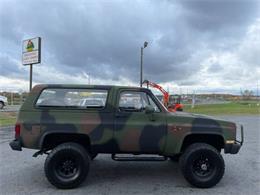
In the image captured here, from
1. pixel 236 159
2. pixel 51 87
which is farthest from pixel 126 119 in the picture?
pixel 236 159

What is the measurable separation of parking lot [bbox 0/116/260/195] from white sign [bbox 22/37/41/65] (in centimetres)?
1054

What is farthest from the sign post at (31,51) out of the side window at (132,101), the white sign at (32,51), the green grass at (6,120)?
the side window at (132,101)

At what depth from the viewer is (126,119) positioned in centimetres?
533

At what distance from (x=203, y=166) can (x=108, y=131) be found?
73.0 inches

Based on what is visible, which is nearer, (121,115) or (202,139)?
(121,115)

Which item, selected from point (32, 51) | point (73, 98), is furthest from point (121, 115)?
point (32, 51)

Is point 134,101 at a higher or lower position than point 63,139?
higher

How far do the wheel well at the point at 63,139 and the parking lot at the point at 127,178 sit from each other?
683mm

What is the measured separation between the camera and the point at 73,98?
5500mm

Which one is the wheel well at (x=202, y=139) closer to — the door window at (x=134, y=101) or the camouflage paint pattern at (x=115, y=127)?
the camouflage paint pattern at (x=115, y=127)

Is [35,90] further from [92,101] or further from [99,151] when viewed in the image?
[99,151]

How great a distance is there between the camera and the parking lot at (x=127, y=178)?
16.4ft

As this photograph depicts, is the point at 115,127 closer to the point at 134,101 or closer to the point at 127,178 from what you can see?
A: the point at 134,101

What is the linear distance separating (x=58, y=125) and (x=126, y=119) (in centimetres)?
124
